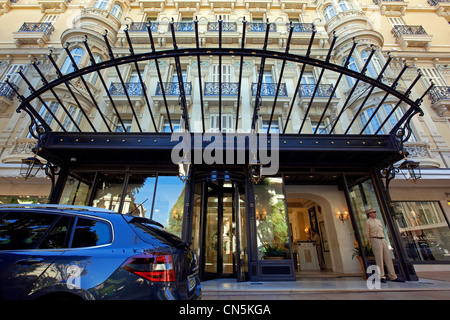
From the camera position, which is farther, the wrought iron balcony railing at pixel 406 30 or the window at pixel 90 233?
the wrought iron balcony railing at pixel 406 30

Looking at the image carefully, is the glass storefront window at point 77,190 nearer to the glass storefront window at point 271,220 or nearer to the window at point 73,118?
the window at point 73,118

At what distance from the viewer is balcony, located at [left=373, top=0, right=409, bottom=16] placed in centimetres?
1364

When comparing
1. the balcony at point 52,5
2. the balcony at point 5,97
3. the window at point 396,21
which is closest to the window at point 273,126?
the window at point 396,21

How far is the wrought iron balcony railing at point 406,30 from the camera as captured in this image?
12.5 metres

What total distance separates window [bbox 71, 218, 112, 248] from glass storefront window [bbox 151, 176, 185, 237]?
4376 millimetres

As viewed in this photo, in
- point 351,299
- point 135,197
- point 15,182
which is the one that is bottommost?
point 351,299

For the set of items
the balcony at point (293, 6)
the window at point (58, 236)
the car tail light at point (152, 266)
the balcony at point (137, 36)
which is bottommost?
the car tail light at point (152, 266)

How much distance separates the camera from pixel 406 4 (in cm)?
1372

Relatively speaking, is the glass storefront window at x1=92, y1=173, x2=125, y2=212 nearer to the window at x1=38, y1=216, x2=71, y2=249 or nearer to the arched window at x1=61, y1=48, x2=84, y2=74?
the window at x1=38, y1=216, x2=71, y2=249

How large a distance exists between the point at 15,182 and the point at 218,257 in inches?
376

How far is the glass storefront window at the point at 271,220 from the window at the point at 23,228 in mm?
5480

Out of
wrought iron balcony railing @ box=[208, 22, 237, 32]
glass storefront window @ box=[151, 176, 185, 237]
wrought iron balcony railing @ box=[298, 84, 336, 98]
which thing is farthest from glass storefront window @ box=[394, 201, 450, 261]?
wrought iron balcony railing @ box=[208, 22, 237, 32]
